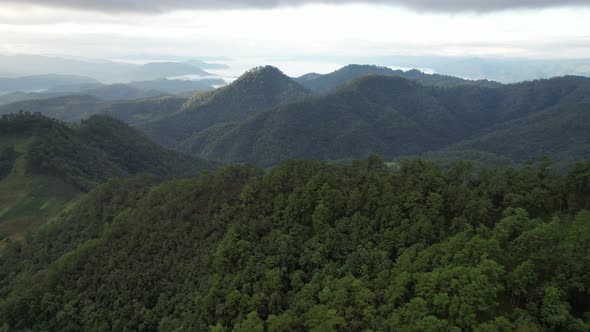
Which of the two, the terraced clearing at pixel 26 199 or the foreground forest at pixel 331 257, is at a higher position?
the foreground forest at pixel 331 257

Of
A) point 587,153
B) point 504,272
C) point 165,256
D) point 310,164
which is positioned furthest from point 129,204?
point 587,153

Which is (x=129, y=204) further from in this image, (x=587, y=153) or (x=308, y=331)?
(x=587, y=153)

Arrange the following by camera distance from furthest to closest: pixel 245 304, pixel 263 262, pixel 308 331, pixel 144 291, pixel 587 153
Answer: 1. pixel 587 153
2. pixel 144 291
3. pixel 263 262
4. pixel 245 304
5. pixel 308 331

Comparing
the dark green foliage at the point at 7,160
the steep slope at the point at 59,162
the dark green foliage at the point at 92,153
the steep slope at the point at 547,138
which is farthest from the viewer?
the steep slope at the point at 547,138

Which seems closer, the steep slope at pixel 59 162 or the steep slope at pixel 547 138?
the steep slope at pixel 59 162

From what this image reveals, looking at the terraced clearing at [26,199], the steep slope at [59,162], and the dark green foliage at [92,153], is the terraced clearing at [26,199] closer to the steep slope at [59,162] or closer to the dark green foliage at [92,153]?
the steep slope at [59,162]

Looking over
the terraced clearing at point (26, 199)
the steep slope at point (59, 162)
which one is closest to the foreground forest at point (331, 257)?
the terraced clearing at point (26, 199)

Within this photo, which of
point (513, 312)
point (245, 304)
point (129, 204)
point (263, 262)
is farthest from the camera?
point (129, 204)

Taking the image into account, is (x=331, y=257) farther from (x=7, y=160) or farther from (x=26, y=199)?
(x=7, y=160)
